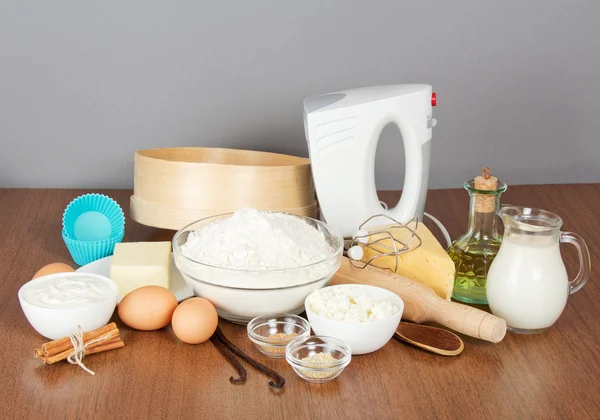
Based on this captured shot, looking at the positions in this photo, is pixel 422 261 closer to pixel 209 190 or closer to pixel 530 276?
pixel 530 276

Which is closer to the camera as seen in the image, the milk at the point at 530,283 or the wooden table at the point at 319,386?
the wooden table at the point at 319,386

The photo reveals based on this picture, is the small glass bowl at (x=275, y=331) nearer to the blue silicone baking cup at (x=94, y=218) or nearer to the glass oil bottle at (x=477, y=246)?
the glass oil bottle at (x=477, y=246)

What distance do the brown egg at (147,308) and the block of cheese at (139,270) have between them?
5 cm

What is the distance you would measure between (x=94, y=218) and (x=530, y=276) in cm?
74

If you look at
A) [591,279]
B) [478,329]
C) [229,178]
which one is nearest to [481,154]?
[591,279]

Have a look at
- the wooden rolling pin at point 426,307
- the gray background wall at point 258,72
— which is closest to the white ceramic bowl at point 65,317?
the wooden rolling pin at point 426,307

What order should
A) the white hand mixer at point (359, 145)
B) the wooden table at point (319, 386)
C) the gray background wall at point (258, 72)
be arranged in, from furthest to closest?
the gray background wall at point (258, 72) → the white hand mixer at point (359, 145) → the wooden table at point (319, 386)

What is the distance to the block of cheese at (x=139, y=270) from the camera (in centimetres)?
115

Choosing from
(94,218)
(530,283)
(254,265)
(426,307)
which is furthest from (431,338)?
(94,218)

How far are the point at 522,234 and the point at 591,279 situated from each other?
29cm

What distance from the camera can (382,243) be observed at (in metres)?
1.22

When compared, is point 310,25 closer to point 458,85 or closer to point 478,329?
point 458,85

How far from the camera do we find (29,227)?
1525mm

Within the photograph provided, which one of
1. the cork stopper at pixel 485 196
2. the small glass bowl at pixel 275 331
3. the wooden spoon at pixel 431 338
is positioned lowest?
the wooden spoon at pixel 431 338
